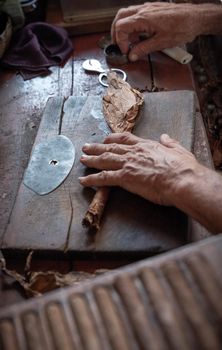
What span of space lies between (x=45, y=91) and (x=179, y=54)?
0.52 metres

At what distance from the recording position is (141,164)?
100 centimetres

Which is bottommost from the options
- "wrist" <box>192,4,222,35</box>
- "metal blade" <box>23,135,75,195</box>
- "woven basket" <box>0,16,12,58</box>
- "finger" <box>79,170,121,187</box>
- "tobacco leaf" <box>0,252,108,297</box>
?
"tobacco leaf" <box>0,252,108,297</box>

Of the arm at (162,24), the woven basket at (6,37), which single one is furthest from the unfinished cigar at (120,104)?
the woven basket at (6,37)

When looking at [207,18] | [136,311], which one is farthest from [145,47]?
[136,311]

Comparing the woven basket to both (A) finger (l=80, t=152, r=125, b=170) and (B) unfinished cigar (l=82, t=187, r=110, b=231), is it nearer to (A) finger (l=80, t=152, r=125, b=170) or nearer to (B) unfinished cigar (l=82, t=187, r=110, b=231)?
(A) finger (l=80, t=152, r=125, b=170)

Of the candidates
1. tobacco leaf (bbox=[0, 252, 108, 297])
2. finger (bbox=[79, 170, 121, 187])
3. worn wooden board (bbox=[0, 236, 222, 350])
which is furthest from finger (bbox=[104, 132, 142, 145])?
worn wooden board (bbox=[0, 236, 222, 350])

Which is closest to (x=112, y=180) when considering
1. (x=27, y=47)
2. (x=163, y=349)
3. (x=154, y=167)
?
(x=154, y=167)

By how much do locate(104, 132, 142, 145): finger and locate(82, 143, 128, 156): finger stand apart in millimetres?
20

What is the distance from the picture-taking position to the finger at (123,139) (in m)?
1.09

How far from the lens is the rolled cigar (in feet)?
4.91

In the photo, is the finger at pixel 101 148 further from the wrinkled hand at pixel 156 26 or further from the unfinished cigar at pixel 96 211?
the wrinkled hand at pixel 156 26

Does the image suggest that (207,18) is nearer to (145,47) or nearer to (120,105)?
(145,47)

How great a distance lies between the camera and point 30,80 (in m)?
1.53

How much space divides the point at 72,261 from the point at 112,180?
0.22 metres
